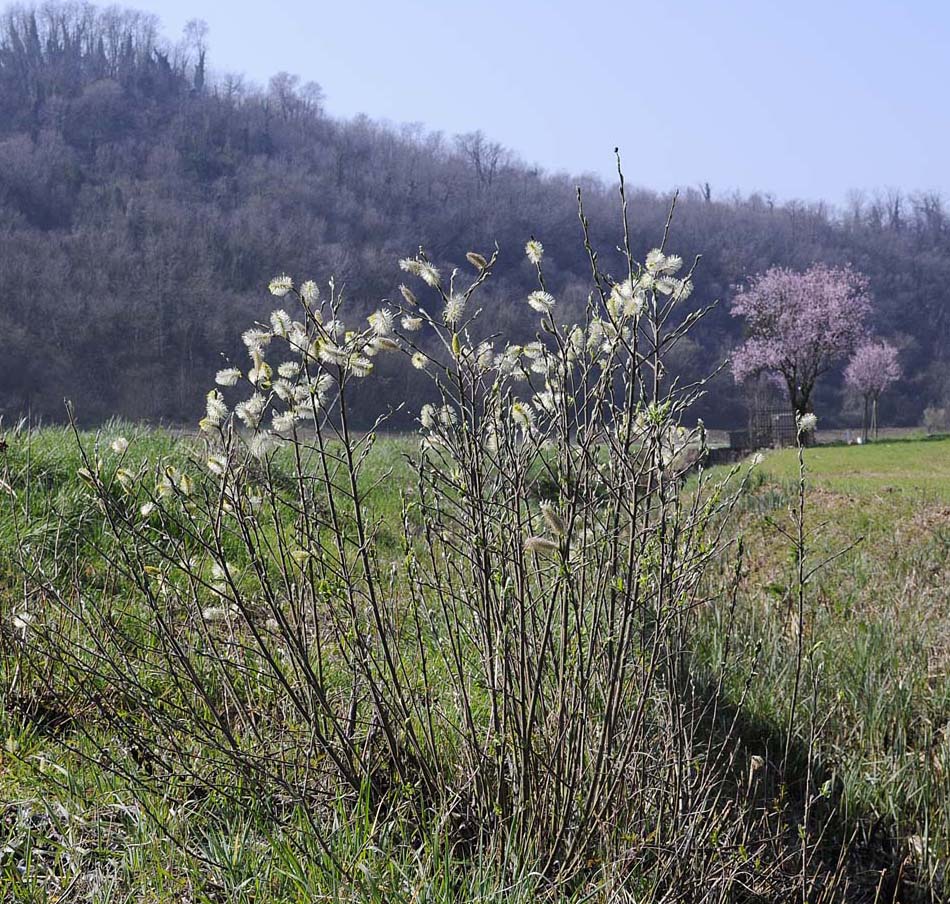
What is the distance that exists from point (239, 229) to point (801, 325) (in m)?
30.9

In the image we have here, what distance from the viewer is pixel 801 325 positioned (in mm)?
31578

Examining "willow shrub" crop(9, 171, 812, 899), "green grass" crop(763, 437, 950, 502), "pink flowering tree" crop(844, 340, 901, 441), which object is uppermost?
"pink flowering tree" crop(844, 340, 901, 441)

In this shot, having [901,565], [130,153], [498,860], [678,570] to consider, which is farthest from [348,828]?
[130,153]

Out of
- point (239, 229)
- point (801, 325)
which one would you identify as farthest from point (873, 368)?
point (239, 229)

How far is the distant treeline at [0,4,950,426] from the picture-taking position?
40.9m

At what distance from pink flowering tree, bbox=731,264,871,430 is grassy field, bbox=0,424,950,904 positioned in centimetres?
2487

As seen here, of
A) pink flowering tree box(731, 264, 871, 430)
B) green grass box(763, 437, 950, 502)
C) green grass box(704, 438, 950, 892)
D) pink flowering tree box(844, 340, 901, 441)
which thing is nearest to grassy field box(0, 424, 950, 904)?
green grass box(704, 438, 950, 892)

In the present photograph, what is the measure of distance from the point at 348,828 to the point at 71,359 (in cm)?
4118

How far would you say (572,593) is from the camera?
240 centimetres

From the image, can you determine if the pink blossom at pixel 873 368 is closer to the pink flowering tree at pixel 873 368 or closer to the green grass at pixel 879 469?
the pink flowering tree at pixel 873 368

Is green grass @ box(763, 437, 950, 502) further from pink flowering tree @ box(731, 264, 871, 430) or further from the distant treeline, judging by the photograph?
the distant treeline

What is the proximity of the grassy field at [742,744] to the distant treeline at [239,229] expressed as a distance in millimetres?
27776

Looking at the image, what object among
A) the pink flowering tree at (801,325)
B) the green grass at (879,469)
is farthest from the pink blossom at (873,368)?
the green grass at (879,469)

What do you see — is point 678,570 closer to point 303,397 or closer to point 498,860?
point 498,860
